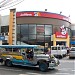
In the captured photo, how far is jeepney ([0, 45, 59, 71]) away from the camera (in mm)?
18442

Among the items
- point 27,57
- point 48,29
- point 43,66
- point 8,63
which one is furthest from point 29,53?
point 48,29

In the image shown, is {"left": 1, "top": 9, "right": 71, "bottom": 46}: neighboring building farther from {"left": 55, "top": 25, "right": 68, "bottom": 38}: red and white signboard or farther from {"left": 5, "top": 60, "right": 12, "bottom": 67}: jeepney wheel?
{"left": 5, "top": 60, "right": 12, "bottom": 67}: jeepney wheel

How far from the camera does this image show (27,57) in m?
19.9

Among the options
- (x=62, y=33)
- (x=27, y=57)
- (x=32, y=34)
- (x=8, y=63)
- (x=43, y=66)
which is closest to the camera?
(x=43, y=66)

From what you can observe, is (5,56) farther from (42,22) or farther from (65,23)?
(65,23)

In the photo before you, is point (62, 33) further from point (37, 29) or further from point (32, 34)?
point (32, 34)

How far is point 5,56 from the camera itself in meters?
22.0

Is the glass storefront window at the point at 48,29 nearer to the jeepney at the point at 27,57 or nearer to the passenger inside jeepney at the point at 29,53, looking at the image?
the jeepney at the point at 27,57

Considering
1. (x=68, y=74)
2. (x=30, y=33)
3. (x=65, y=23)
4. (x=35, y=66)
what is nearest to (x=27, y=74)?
(x=68, y=74)

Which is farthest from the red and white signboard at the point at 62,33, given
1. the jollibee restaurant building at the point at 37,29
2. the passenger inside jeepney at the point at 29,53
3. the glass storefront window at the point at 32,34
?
the passenger inside jeepney at the point at 29,53

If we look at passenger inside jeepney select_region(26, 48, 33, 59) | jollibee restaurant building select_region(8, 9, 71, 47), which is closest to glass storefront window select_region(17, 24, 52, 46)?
jollibee restaurant building select_region(8, 9, 71, 47)

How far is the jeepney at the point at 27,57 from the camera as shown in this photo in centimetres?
1844

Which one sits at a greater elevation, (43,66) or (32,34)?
(32,34)

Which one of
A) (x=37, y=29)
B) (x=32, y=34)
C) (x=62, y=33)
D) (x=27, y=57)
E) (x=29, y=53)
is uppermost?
(x=37, y=29)
